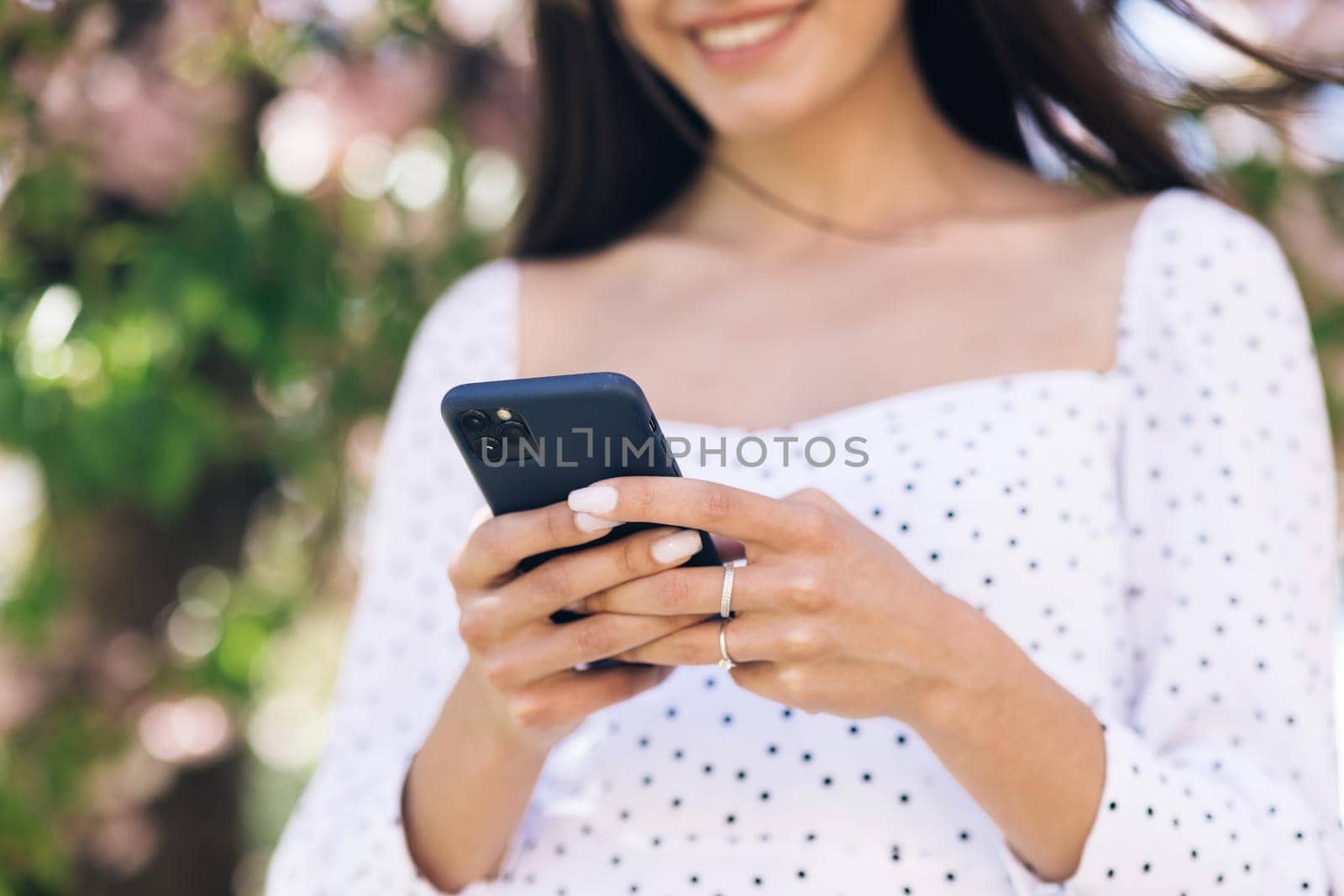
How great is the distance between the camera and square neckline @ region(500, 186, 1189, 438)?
1553mm

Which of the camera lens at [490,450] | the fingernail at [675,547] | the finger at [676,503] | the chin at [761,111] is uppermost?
the camera lens at [490,450]

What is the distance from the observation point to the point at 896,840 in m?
1.34

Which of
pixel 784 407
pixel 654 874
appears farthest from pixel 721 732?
pixel 784 407

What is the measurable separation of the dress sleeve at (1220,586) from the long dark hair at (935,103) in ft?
0.77

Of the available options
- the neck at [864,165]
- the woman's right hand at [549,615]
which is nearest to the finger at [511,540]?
the woman's right hand at [549,615]

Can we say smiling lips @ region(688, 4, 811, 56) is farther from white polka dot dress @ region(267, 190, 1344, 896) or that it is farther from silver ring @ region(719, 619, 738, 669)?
silver ring @ region(719, 619, 738, 669)

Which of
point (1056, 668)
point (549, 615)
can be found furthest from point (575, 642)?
point (1056, 668)

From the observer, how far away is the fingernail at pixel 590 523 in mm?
1060

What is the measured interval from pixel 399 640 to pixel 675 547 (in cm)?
68

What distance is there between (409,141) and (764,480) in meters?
1.33

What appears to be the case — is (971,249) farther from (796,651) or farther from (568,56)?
(796,651)

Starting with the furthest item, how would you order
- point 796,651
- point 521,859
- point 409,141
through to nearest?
1. point 409,141
2. point 521,859
3. point 796,651

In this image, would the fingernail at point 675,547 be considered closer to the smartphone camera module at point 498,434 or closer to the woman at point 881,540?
the woman at point 881,540

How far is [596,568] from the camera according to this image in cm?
109
